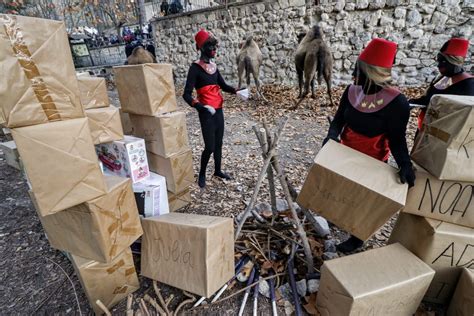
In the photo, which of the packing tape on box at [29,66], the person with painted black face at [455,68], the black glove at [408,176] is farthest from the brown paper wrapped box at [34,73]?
the person with painted black face at [455,68]

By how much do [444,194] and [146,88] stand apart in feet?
8.07

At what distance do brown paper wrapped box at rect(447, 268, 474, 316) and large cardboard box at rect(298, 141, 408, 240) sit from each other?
0.62 m

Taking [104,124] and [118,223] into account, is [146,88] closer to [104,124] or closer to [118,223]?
[104,124]

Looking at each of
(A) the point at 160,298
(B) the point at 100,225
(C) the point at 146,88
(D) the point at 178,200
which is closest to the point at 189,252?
(A) the point at 160,298

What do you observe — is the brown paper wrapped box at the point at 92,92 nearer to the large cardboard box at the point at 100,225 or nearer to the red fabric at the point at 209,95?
the large cardboard box at the point at 100,225

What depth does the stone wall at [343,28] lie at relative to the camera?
6.12 m

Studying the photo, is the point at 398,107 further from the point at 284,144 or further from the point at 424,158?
the point at 284,144

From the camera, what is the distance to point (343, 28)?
6977 mm

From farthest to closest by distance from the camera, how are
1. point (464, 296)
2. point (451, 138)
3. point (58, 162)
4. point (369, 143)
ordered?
point (369, 143)
point (464, 296)
point (451, 138)
point (58, 162)

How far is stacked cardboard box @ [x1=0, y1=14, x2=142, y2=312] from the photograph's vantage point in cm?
109

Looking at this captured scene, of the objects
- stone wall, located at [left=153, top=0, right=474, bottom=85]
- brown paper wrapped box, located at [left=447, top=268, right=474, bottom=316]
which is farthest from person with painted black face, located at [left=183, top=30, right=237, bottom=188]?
stone wall, located at [left=153, top=0, right=474, bottom=85]

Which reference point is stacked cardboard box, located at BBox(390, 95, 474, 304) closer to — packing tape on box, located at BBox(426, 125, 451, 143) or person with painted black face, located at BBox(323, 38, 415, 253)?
packing tape on box, located at BBox(426, 125, 451, 143)

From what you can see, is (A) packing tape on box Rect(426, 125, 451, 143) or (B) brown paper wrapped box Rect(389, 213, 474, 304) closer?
(A) packing tape on box Rect(426, 125, 451, 143)

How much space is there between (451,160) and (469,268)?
33.2 inches
